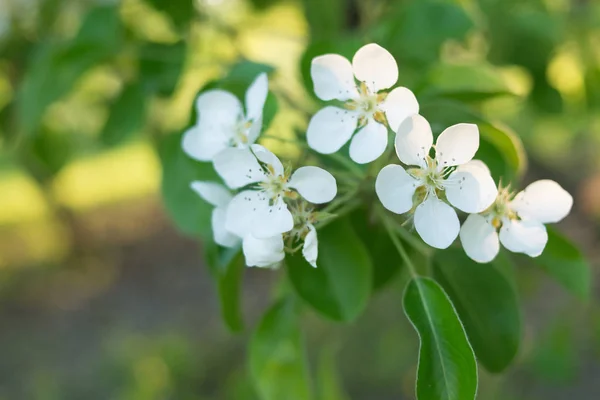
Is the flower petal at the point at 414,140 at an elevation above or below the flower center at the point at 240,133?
above

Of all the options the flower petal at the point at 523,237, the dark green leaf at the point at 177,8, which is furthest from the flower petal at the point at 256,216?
the dark green leaf at the point at 177,8

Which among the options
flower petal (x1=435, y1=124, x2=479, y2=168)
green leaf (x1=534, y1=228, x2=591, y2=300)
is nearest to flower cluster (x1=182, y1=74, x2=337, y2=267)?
flower petal (x1=435, y1=124, x2=479, y2=168)

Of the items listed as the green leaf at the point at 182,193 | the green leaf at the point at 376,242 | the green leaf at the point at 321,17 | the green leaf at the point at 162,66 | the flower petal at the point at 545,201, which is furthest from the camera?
the green leaf at the point at 321,17

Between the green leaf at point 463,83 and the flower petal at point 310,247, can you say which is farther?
the green leaf at point 463,83

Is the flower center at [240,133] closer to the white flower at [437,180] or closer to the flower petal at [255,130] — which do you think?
the flower petal at [255,130]

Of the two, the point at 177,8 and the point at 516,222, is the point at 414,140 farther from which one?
the point at 177,8

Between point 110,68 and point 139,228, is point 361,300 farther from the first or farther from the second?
point 139,228
